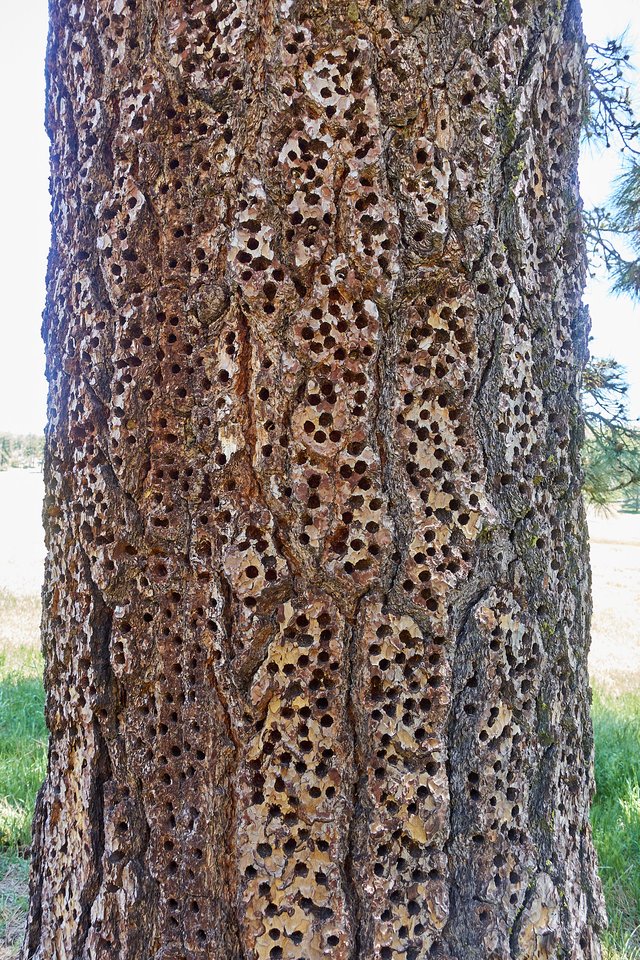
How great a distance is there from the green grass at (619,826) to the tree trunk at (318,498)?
1282mm

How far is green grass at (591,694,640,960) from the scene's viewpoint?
2.33 m

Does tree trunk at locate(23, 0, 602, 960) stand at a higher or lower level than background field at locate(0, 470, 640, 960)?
higher

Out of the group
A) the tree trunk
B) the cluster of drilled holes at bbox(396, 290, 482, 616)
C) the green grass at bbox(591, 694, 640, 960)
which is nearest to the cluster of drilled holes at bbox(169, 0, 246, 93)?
the tree trunk

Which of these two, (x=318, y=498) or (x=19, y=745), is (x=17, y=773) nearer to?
(x=19, y=745)

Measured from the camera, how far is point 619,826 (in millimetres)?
3037

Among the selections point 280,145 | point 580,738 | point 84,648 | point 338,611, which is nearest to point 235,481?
point 338,611

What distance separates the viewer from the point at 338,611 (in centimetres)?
120

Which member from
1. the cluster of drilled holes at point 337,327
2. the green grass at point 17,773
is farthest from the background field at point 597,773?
the cluster of drilled holes at point 337,327

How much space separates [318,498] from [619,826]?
8.44 feet

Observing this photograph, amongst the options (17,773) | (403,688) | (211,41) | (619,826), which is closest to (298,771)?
(403,688)

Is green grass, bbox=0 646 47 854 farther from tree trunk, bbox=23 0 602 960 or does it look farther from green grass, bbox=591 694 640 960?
green grass, bbox=591 694 640 960

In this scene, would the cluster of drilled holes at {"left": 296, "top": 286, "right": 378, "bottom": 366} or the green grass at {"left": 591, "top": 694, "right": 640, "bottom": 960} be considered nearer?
the cluster of drilled holes at {"left": 296, "top": 286, "right": 378, "bottom": 366}

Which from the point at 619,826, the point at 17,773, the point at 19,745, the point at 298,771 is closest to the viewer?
the point at 298,771

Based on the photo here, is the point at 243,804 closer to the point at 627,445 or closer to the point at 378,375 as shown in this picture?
the point at 378,375
